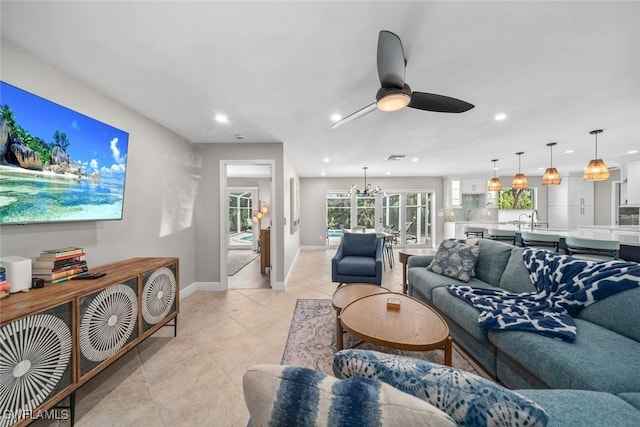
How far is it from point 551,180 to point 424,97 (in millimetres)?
3891

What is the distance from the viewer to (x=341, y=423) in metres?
0.51

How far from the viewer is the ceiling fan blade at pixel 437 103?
1.73 metres

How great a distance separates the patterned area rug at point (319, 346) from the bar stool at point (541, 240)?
9.01 ft

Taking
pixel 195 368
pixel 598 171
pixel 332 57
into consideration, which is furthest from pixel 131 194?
pixel 598 171

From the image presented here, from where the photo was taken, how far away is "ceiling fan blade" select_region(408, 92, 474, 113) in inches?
68.2

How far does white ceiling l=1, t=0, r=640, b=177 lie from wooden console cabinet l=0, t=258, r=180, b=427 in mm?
1684

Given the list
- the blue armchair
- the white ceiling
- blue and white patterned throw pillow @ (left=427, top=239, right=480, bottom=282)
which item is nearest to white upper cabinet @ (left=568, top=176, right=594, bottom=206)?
the white ceiling

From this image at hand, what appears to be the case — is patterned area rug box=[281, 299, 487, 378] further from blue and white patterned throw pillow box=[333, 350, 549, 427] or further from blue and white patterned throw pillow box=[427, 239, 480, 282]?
blue and white patterned throw pillow box=[333, 350, 549, 427]

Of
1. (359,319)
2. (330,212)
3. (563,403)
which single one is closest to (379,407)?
(563,403)

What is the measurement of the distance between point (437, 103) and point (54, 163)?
292 cm

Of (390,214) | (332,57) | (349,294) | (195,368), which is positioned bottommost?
(195,368)

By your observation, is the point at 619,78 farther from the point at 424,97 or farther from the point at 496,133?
the point at 424,97

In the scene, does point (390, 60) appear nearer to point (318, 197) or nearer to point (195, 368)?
point (195, 368)

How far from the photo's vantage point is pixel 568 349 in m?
1.39
